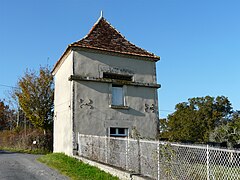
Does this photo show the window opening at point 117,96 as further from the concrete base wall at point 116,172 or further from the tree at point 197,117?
the tree at point 197,117

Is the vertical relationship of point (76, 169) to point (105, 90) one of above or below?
below

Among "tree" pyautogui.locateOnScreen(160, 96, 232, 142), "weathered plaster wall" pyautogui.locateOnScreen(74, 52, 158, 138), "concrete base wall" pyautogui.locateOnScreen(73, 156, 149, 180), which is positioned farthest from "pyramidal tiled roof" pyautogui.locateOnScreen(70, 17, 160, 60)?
"tree" pyautogui.locateOnScreen(160, 96, 232, 142)

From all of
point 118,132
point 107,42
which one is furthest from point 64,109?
point 107,42

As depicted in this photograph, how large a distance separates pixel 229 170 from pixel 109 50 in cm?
1087

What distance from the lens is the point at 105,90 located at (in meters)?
14.8

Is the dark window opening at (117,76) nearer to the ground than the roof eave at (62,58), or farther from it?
nearer to the ground

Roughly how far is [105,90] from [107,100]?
56 cm

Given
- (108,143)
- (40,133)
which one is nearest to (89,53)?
(108,143)

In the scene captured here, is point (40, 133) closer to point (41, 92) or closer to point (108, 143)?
point (41, 92)

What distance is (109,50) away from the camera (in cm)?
1511

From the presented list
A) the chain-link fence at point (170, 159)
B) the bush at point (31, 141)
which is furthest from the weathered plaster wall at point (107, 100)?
the bush at point (31, 141)

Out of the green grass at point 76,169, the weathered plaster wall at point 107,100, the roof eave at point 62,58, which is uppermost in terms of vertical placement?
the roof eave at point 62,58

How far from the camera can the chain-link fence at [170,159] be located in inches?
211

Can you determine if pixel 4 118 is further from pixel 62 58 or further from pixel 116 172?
pixel 116 172
